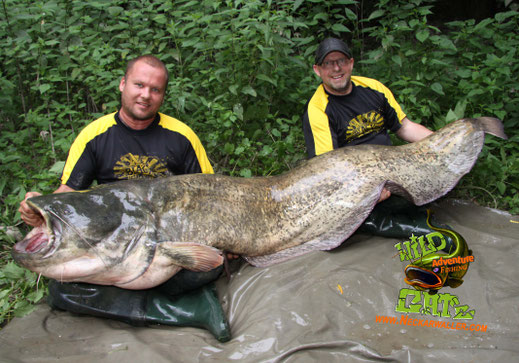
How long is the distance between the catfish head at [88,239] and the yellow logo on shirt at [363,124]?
173 centimetres

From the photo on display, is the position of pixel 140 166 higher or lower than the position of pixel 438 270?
higher

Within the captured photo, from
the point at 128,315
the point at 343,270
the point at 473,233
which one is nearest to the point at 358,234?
the point at 343,270

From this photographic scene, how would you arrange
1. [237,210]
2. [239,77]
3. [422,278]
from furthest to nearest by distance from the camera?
[239,77]
[237,210]
[422,278]

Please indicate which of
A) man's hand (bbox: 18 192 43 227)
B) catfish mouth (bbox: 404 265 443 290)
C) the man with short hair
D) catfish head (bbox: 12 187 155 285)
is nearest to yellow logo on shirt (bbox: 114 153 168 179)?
the man with short hair

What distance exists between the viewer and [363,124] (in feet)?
10.1

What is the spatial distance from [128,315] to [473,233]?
230cm

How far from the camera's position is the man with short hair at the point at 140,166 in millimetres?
2189

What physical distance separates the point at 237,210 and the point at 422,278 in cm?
114

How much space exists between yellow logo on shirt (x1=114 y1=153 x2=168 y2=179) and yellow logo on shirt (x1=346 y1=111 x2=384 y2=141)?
146cm

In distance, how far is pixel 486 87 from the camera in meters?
3.61

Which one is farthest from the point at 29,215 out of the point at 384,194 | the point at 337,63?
the point at 337,63

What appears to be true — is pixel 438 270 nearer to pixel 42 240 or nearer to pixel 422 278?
pixel 422 278

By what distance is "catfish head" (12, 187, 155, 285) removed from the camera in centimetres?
187

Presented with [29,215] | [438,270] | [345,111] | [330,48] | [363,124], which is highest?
[330,48]
